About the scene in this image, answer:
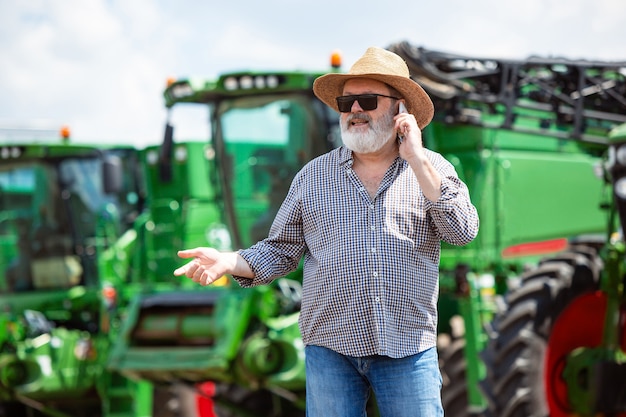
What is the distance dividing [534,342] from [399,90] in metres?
3.66

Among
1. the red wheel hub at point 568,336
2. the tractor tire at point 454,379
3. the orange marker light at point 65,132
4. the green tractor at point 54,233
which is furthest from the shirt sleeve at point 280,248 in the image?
the orange marker light at point 65,132

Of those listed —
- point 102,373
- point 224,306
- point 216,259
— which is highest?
point 216,259

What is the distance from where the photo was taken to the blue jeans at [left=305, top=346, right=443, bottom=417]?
344cm

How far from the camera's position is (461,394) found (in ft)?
25.8

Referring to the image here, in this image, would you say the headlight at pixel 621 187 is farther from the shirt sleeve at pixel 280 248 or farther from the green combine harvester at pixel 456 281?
the shirt sleeve at pixel 280 248

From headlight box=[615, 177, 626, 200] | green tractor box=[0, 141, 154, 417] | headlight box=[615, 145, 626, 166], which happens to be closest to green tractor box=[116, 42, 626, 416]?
headlight box=[615, 177, 626, 200]

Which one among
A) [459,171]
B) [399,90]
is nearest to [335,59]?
[459,171]

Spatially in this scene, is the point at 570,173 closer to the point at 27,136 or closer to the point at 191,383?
the point at 191,383

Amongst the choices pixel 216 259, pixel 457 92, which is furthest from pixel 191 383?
pixel 216 259

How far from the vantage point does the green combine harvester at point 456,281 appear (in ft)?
22.7

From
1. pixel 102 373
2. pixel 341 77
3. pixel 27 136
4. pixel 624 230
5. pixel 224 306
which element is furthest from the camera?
pixel 27 136

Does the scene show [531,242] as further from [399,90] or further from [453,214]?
[453,214]

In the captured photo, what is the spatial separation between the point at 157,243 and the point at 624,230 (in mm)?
7111

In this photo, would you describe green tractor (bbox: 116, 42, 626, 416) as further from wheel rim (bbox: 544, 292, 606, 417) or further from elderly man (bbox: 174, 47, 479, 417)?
elderly man (bbox: 174, 47, 479, 417)
